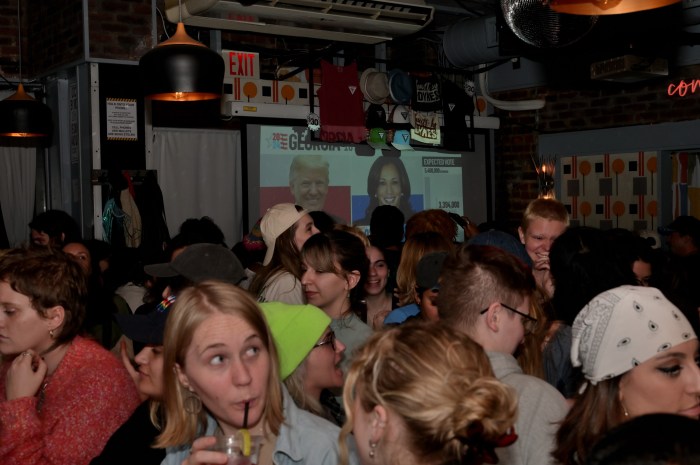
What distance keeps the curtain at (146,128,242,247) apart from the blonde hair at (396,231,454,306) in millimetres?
4000

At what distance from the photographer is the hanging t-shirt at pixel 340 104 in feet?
26.0

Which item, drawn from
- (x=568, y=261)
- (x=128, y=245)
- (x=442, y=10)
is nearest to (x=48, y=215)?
(x=128, y=245)

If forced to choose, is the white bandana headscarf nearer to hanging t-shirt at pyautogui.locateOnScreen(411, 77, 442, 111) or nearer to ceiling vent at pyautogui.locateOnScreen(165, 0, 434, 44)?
ceiling vent at pyautogui.locateOnScreen(165, 0, 434, 44)

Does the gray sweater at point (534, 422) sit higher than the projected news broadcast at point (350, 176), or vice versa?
the projected news broadcast at point (350, 176)

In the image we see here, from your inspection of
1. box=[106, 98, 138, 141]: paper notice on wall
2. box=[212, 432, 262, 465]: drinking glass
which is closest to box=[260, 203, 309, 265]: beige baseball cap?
box=[212, 432, 262, 465]: drinking glass

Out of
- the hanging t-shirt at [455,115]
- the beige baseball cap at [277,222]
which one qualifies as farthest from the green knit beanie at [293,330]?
the hanging t-shirt at [455,115]

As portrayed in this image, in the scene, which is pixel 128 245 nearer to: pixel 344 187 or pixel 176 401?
pixel 344 187

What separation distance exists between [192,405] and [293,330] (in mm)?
351

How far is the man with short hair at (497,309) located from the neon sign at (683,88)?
5664 millimetres

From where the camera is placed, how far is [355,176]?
332 inches

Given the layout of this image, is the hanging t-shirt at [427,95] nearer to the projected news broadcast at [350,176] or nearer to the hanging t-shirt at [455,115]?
the hanging t-shirt at [455,115]

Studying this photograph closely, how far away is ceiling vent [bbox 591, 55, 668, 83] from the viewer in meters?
6.78

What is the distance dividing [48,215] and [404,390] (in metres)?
4.42

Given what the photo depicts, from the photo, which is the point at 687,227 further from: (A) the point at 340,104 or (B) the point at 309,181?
(B) the point at 309,181
